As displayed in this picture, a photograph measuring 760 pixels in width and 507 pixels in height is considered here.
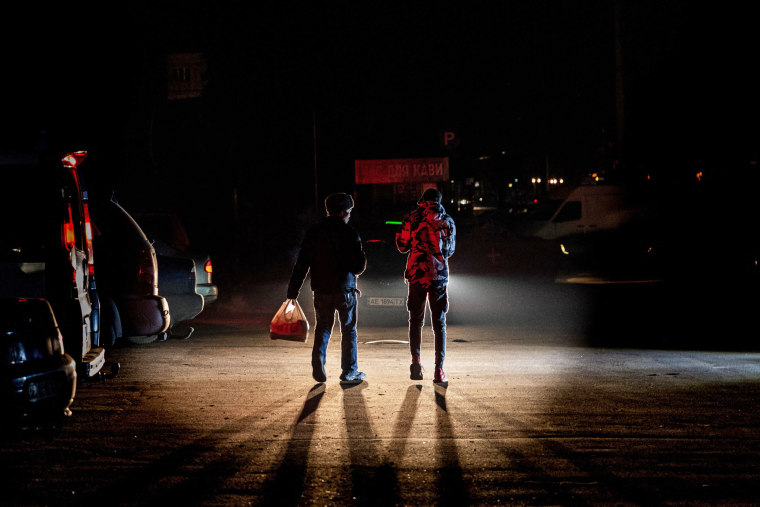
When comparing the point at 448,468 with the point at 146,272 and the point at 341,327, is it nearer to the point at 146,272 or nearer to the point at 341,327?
the point at 341,327

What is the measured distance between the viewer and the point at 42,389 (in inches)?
196

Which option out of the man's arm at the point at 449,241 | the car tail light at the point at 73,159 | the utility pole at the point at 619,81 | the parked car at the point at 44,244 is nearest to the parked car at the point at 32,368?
the parked car at the point at 44,244

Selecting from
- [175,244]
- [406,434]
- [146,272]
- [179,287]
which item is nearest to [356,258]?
[146,272]

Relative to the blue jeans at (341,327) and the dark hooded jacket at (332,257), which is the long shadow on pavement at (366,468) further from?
the dark hooded jacket at (332,257)

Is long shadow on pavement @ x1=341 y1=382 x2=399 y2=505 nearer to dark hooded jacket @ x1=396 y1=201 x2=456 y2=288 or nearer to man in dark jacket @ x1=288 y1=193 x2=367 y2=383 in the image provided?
man in dark jacket @ x1=288 y1=193 x2=367 y2=383

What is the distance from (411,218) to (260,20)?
27729mm

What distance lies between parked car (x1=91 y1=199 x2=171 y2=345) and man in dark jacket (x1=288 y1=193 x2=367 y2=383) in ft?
4.61

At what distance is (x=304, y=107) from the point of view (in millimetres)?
36000

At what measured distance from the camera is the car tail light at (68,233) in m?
6.15

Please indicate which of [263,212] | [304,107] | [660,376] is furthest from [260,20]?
[660,376]

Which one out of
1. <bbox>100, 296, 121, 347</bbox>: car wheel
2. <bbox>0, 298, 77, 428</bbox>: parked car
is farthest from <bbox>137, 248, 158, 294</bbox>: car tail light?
<bbox>0, 298, 77, 428</bbox>: parked car

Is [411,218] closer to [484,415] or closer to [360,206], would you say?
[484,415]

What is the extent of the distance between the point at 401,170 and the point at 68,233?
25.8 metres

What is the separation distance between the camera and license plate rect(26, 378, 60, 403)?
16.1 feet
